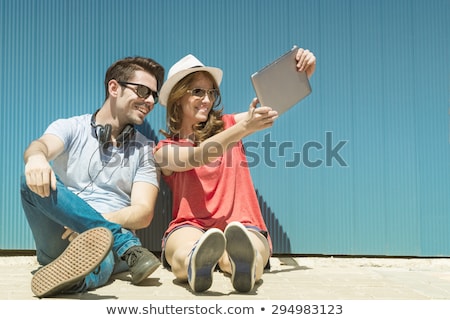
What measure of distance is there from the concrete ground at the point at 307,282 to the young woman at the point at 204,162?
0.59ft

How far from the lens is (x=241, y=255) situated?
2188 mm

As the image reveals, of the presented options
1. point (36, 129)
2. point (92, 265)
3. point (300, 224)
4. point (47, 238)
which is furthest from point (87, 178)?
point (300, 224)

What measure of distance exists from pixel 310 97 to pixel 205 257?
1.63 metres

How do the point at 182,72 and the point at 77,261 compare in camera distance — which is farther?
the point at 182,72

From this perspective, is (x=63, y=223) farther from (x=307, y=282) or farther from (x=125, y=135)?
(x=307, y=282)

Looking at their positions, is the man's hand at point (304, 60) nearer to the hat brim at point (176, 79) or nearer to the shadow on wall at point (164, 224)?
the hat brim at point (176, 79)

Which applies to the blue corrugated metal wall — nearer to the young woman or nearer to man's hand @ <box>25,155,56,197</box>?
→ the young woman

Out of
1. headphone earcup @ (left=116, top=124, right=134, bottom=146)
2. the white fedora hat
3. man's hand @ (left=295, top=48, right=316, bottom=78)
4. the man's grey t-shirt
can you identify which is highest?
man's hand @ (left=295, top=48, right=316, bottom=78)

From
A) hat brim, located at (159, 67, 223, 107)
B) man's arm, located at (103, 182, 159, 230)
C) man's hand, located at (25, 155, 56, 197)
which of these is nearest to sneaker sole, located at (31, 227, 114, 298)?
man's hand, located at (25, 155, 56, 197)

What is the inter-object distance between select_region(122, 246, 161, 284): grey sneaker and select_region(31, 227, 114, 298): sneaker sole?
289 mm

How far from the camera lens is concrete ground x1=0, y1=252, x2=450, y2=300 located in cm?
226

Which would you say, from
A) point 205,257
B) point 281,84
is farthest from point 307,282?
point 281,84

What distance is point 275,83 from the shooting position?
268cm

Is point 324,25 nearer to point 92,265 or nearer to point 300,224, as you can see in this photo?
point 300,224
